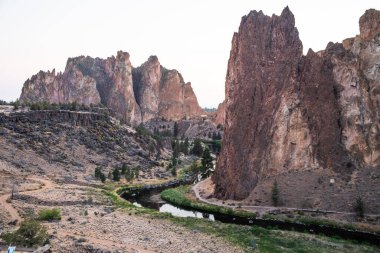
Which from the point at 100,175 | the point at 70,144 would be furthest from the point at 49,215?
the point at 70,144

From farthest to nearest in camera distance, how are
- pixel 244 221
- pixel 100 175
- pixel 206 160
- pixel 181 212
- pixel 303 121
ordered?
1. pixel 206 160
2. pixel 100 175
3. pixel 303 121
4. pixel 181 212
5. pixel 244 221

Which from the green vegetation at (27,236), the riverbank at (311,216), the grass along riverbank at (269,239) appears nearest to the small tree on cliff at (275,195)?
the riverbank at (311,216)

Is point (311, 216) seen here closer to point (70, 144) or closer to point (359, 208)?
point (359, 208)

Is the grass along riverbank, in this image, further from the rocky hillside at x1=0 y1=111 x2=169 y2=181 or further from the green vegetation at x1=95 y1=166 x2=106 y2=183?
the rocky hillside at x1=0 y1=111 x2=169 y2=181

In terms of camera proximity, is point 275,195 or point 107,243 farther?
point 275,195

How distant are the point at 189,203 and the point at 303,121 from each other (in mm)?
25727

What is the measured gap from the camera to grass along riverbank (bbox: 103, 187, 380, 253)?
48.1 metres

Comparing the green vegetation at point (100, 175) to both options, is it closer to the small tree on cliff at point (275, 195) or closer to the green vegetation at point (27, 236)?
the small tree on cliff at point (275, 195)

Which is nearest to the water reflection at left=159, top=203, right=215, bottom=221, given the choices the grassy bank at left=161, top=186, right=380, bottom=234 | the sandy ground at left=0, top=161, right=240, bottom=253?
the grassy bank at left=161, top=186, right=380, bottom=234

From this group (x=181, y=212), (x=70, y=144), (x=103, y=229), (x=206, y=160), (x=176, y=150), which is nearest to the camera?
(x=103, y=229)

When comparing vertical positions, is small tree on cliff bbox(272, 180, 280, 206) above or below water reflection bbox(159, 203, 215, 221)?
above

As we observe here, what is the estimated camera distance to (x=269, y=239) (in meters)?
52.0

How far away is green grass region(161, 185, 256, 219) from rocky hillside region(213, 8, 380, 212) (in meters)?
5.56

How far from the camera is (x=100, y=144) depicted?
131m
